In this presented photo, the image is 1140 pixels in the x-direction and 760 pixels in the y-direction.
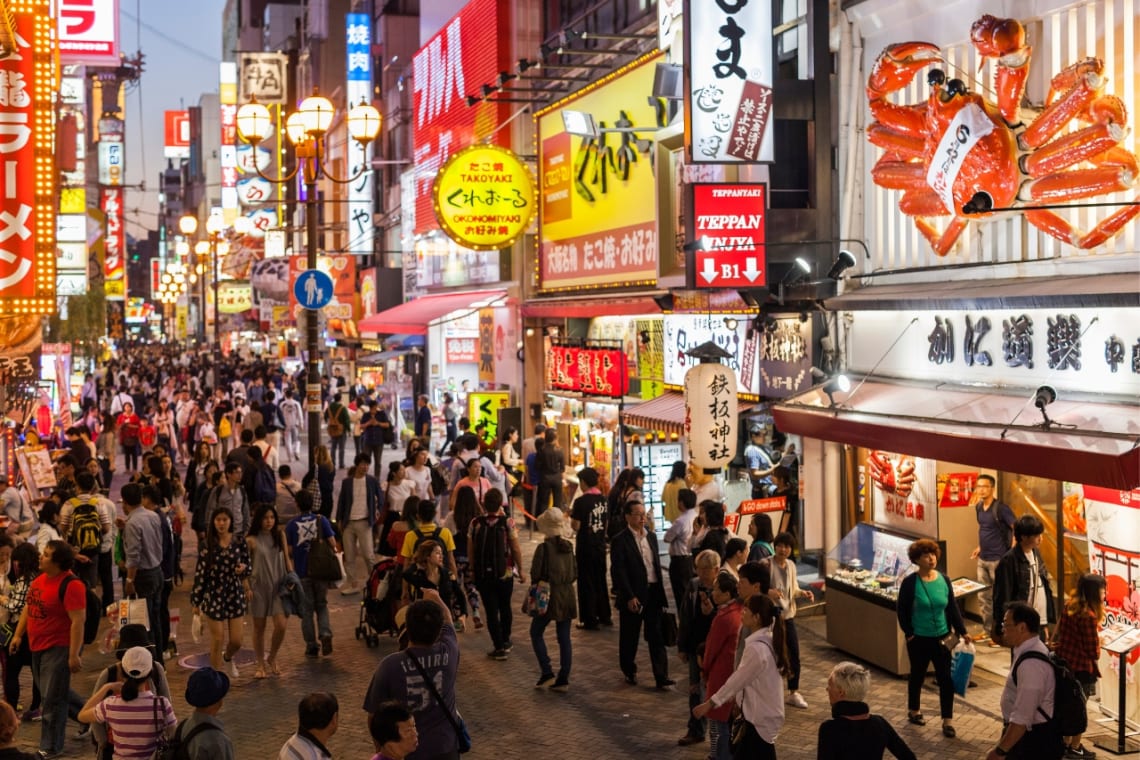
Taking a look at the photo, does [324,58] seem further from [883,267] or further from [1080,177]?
[1080,177]

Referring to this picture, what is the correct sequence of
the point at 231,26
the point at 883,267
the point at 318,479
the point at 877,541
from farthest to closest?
1. the point at 231,26
2. the point at 318,479
3. the point at 883,267
4. the point at 877,541

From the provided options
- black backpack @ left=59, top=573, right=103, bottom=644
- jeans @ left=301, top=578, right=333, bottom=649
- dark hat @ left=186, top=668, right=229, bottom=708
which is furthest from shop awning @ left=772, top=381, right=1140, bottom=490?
black backpack @ left=59, top=573, right=103, bottom=644

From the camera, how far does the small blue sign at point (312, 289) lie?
71.8 feet

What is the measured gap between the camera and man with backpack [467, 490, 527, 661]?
13125 millimetres

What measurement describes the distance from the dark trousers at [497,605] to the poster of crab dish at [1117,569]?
5711 millimetres

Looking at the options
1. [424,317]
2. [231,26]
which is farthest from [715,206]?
[231,26]

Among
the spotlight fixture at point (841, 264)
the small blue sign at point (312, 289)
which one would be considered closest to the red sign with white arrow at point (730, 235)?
the spotlight fixture at point (841, 264)

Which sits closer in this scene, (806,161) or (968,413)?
(968,413)

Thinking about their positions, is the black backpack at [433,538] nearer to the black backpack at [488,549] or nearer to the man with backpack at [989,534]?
the black backpack at [488,549]

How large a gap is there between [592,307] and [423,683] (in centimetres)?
1617

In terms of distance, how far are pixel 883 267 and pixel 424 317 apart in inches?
701

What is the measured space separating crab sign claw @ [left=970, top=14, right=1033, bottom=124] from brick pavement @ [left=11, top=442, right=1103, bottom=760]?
18.4 feet

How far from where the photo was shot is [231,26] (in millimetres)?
114062

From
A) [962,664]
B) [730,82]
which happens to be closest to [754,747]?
[962,664]
